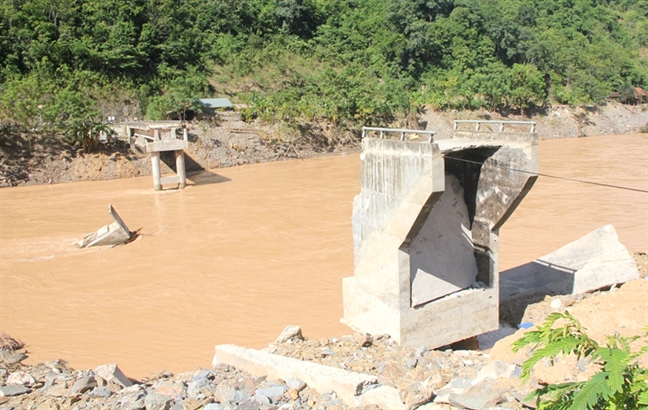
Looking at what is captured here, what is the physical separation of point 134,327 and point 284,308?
2577 millimetres

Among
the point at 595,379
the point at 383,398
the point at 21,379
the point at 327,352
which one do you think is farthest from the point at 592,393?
the point at 21,379

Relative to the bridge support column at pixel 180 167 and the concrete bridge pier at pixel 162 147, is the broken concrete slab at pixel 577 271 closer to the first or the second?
the concrete bridge pier at pixel 162 147

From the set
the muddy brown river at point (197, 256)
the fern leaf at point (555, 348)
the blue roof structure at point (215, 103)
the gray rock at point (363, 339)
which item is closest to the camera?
the fern leaf at point (555, 348)

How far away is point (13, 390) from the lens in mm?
6309

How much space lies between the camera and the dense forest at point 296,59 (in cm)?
3059

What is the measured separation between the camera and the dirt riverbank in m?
23.8

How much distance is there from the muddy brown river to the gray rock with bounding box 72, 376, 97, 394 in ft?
5.94

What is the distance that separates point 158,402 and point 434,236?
15.2 ft

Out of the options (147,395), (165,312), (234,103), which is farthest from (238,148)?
(147,395)

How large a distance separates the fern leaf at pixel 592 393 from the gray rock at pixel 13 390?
18.9 feet

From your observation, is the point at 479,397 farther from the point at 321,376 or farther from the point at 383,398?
the point at 321,376

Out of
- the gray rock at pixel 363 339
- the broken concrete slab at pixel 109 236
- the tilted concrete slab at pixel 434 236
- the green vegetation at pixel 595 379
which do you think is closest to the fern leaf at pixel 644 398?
the green vegetation at pixel 595 379

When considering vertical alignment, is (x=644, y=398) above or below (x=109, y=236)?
above

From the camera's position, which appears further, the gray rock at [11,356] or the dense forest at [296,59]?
the dense forest at [296,59]
